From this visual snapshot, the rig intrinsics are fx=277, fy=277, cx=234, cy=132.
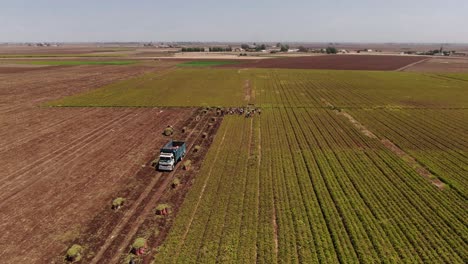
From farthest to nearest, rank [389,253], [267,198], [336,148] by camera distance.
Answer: [336,148]
[267,198]
[389,253]

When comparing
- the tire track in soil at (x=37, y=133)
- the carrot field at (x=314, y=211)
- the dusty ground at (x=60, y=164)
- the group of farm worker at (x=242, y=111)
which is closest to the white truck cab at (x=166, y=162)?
the dusty ground at (x=60, y=164)

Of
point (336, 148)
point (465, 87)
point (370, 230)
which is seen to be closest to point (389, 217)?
point (370, 230)

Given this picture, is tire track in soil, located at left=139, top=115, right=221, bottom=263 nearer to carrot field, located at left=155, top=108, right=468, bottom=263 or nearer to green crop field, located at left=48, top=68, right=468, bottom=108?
carrot field, located at left=155, top=108, right=468, bottom=263

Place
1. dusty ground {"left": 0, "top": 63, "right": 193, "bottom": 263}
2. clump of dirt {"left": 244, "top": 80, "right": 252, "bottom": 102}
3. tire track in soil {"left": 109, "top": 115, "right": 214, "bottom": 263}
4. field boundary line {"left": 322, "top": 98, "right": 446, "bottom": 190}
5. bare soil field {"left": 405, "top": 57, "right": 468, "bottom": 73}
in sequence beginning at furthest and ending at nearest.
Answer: bare soil field {"left": 405, "top": 57, "right": 468, "bottom": 73}, clump of dirt {"left": 244, "top": 80, "right": 252, "bottom": 102}, field boundary line {"left": 322, "top": 98, "right": 446, "bottom": 190}, dusty ground {"left": 0, "top": 63, "right": 193, "bottom": 263}, tire track in soil {"left": 109, "top": 115, "right": 214, "bottom": 263}

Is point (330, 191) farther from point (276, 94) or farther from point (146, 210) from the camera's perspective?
point (276, 94)

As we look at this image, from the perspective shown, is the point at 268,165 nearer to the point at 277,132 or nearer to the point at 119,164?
the point at 277,132

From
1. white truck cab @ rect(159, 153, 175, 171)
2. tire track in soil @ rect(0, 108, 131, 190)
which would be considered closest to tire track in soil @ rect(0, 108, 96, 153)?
tire track in soil @ rect(0, 108, 131, 190)

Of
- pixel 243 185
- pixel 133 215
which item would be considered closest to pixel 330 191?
pixel 243 185

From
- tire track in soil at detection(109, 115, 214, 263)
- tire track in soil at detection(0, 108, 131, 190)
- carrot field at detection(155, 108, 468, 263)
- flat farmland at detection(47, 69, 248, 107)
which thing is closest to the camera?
carrot field at detection(155, 108, 468, 263)

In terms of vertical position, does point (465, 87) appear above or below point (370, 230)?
above
